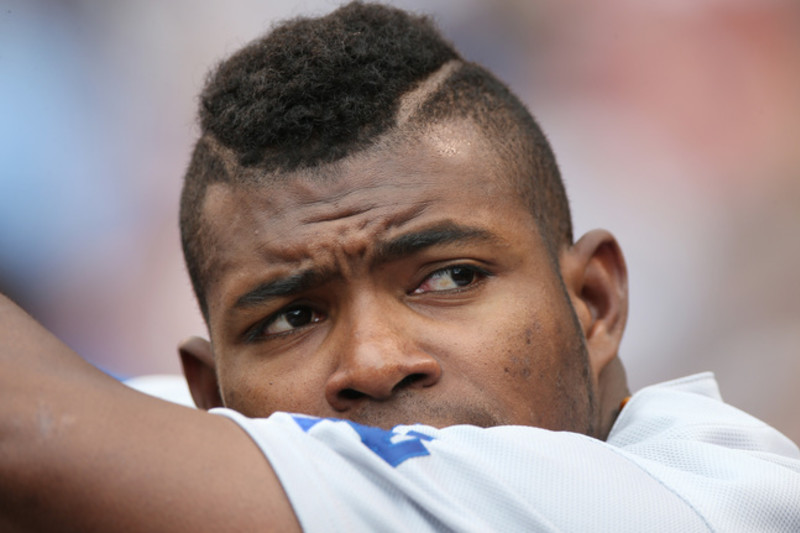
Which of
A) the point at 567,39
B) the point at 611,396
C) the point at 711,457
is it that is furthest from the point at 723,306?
the point at 711,457

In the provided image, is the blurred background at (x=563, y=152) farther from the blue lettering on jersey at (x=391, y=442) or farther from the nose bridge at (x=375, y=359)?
the blue lettering on jersey at (x=391, y=442)

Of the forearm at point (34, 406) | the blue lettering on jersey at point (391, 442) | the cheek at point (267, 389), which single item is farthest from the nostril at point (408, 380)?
the forearm at point (34, 406)

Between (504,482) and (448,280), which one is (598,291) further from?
(504,482)

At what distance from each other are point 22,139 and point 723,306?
362 cm

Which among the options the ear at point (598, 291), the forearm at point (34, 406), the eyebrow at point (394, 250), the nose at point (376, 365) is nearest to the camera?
the forearm at point (34, 406)

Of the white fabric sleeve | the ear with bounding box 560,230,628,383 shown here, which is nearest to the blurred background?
the ear with bounding box 560,230,628,383

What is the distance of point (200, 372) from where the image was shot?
270 cm

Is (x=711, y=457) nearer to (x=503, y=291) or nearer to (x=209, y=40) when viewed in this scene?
(x=503, y=291)

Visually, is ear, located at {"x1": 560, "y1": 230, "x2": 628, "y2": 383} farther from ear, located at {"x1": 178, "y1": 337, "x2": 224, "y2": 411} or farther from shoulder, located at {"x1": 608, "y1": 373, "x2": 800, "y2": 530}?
ear, located at {"x1": 178, "y1": 337, "x2": 224, "y2": 411}

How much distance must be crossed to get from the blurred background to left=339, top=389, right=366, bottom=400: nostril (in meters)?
3.00

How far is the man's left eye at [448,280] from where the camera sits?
82.0 inches

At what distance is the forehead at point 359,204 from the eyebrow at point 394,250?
21 mm

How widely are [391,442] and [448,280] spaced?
0.69m

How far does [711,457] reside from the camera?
1.64m
